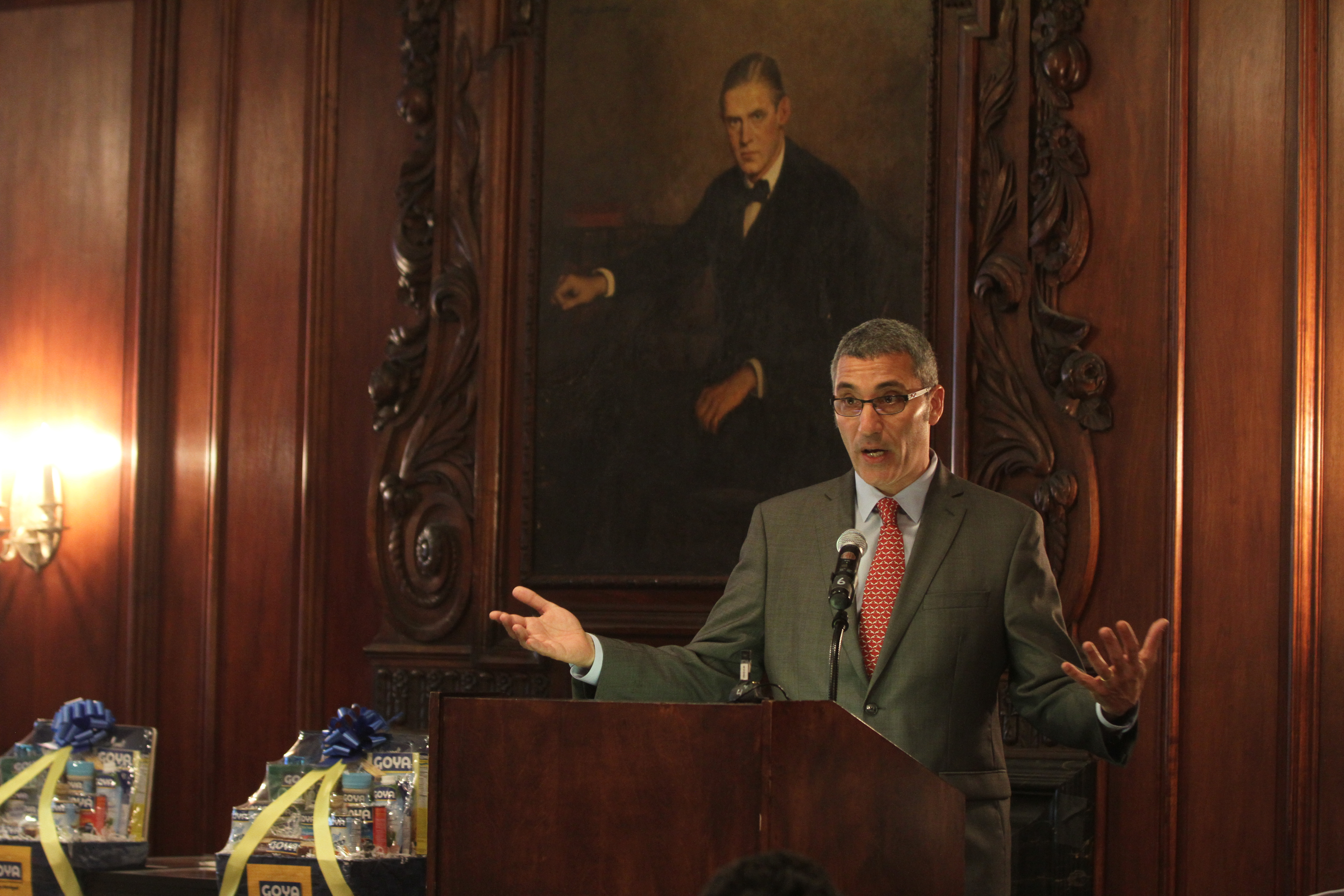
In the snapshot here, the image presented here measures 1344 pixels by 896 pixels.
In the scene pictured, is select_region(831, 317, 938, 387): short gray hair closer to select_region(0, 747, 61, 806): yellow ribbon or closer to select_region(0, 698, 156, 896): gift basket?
select_region(0, 698, 156, 896): gift basket

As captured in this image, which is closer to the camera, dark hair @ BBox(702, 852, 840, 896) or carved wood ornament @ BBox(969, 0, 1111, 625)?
dark hair @ BBox(702, 852, 840, 896)

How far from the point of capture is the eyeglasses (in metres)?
2.80

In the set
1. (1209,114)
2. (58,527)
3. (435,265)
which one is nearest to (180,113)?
(435,265)

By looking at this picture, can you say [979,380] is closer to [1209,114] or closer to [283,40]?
[1209,114]

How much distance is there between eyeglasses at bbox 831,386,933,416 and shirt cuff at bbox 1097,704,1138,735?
2.27 ft

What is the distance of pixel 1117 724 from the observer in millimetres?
2426

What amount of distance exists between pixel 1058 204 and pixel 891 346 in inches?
58.4

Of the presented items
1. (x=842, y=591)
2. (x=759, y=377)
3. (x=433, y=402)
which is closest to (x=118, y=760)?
(x=433, y=402)

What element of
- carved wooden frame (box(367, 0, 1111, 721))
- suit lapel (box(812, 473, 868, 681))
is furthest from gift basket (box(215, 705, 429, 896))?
carved wooden frame (box(367, 0, 1111, 721))

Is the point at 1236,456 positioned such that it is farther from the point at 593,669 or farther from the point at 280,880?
the point at 280,880

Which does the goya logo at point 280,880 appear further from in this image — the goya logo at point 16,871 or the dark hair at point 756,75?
the dark hair at point 756,75

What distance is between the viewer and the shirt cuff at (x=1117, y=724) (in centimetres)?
241

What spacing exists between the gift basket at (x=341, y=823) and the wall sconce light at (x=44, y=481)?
231 centimetres

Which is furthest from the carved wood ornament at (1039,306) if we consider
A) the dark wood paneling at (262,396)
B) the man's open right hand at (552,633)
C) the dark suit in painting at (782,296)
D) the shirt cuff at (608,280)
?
the dark wood paneling at (262,396)
